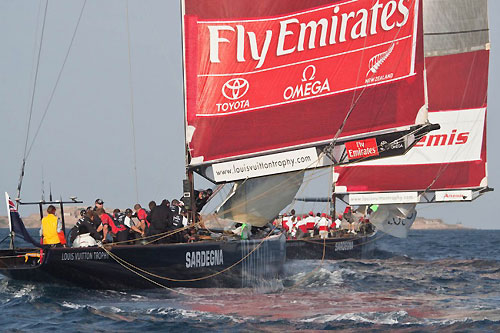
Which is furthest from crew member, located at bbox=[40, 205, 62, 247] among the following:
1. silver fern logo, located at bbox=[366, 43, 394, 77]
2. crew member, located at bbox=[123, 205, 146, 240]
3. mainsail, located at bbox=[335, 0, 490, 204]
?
mainsail, located at bbox=[335, 0, 490, 204]

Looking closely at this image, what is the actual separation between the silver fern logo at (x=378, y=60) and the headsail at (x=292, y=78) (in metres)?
0.02

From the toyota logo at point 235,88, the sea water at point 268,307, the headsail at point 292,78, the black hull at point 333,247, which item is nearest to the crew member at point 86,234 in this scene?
the sea water at point 268,307

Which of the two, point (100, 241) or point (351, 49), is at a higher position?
point (351, 49)

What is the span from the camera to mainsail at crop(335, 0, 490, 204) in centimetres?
3212

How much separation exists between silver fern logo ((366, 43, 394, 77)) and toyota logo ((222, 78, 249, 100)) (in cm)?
280

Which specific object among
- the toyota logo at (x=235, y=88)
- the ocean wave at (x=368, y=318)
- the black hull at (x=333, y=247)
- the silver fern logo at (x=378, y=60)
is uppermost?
the silver fern logo at (x=378, y=60)

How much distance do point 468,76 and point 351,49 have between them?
1378cm

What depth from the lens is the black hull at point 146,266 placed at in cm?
1586

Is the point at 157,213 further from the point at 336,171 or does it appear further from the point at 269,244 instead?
the point at 336,171

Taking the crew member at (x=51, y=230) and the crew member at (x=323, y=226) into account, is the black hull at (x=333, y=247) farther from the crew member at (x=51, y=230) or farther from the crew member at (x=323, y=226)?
the crew member at (x=51, y=230)

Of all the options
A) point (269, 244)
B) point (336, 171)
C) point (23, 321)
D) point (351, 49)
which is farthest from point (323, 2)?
point (336, 171)

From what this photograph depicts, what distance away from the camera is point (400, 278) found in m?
23.2

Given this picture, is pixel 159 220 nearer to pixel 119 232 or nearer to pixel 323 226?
pixel 119 232

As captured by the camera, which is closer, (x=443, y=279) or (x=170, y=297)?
(x=170, y=297)
